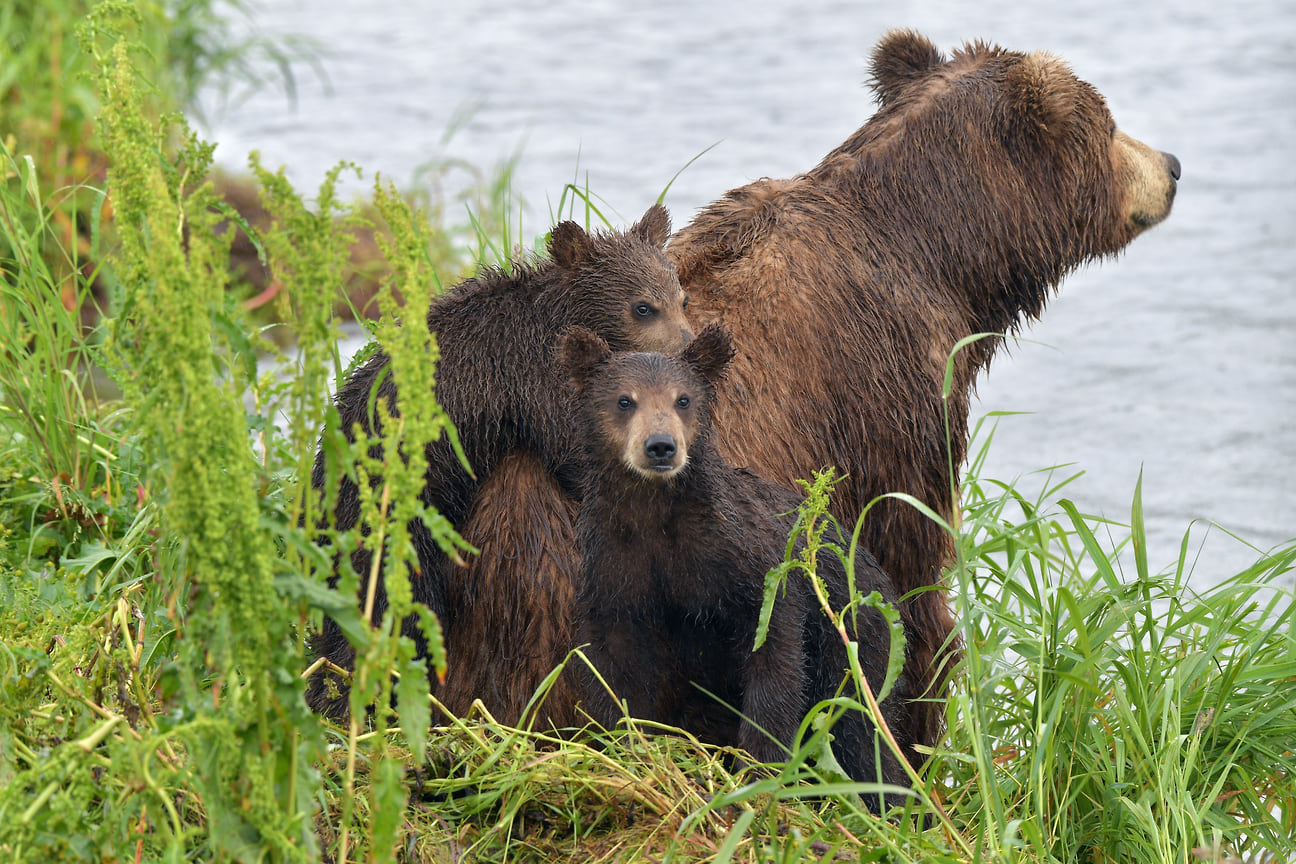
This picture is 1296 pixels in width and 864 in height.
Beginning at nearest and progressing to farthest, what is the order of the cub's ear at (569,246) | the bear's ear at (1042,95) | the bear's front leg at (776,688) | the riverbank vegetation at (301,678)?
the riverbank vegetation at (301,678)
the bear's front leg at (776,688)
the cub's ear at (569,246)
the bear's ear at (1042,95)

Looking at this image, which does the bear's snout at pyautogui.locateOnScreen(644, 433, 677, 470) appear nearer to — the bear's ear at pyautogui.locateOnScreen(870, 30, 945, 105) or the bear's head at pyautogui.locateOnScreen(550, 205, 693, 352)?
the bear's head at pyautogui.locateOnScreen(550, 205, 693, 352)

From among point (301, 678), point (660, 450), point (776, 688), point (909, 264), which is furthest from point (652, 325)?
point (301, 678)

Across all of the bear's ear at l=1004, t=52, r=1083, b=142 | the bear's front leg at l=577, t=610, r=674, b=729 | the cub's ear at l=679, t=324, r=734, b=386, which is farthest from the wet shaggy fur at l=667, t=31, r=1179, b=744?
the bear's front leg at l=577, t=610, r=674, b=729

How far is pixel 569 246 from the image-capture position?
3.93 meters

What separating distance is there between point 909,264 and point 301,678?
237cm

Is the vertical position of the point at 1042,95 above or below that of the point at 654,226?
above

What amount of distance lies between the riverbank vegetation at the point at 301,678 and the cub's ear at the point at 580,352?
0.45 m

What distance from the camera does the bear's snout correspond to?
333 cm

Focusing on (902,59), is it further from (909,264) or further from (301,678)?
(301,678)

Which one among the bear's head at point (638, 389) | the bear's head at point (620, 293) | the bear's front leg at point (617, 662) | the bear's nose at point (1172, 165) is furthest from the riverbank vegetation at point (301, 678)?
the bear's nose at point (1172, 165)

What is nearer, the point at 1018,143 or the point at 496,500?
the point at 496,500

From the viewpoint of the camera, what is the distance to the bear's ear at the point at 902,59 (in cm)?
461

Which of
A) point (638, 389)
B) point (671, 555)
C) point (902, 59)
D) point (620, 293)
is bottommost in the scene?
point (671, 555)

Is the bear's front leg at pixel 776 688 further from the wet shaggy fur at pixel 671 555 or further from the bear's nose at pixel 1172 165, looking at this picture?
the bear's nose at pixel 1172 165
